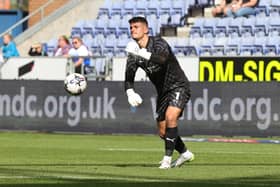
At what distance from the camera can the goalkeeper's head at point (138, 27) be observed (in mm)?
12961

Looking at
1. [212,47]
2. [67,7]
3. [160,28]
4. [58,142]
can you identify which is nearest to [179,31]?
[160,28]

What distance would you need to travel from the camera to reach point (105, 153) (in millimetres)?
16891

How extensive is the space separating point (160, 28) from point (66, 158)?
16749mm

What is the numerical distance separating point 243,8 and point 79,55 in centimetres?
→ 593

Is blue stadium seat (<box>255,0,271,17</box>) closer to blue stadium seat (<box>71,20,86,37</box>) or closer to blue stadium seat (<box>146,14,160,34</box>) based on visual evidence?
blue stadium seat (<box>146,14,160,34</box>)

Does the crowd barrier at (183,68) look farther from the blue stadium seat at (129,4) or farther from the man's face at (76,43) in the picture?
the blue stadium seat at (129,4)

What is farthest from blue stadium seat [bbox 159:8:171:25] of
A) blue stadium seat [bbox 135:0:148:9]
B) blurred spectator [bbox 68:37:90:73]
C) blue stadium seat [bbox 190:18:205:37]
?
blurred spectator [bbox 68:37:90:73]

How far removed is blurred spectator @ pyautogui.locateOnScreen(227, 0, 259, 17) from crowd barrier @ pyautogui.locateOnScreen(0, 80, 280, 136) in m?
6.61

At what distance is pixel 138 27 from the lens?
512 inches

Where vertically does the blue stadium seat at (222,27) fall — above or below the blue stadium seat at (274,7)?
below

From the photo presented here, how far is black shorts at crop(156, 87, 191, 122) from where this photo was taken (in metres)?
13.2

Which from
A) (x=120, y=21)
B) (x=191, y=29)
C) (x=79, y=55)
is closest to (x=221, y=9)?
(x=191, y=29)

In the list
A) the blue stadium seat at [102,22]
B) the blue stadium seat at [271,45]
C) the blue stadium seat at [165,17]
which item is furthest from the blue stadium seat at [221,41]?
the blue stadium seat at [102,22]

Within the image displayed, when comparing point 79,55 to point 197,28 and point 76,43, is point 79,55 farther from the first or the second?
point 197,28
